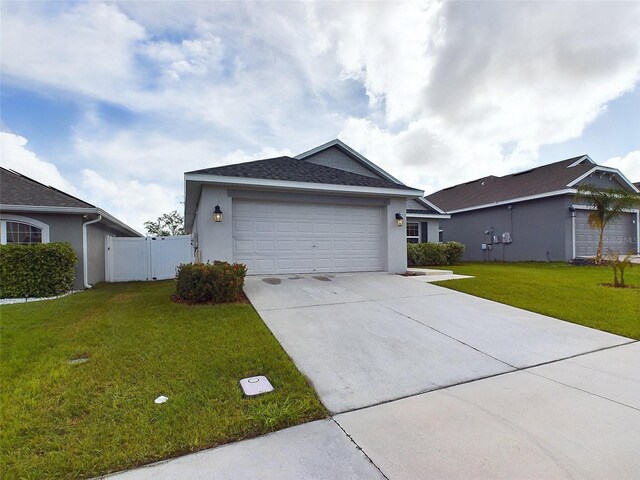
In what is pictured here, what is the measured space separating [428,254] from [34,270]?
1456cm

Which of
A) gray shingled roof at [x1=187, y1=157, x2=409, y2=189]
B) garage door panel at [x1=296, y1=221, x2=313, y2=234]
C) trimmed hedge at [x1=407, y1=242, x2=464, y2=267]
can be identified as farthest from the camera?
trimmed hedge at [x1=407, y1=242, x2=464, y2=267]

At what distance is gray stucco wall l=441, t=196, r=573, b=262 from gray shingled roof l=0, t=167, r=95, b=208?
768 inches

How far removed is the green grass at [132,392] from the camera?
210cm

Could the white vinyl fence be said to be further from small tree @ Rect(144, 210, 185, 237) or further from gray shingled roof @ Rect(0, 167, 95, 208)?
small tree @ Rect(144, 210, 185, 237)

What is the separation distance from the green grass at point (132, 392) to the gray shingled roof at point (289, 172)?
14.4ft

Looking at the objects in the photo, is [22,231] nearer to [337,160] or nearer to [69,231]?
[69,231]

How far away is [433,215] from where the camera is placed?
1678cm

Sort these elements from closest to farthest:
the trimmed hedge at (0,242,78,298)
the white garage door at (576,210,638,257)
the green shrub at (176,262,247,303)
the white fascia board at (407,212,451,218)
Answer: the green shrub at (176,262,247,303), the trimmed hedge at (0,242,78,298), the white garage door at (576,210,638,257), the white fascia board at (407,212,451,218)

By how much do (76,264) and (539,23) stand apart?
1427 centimetres

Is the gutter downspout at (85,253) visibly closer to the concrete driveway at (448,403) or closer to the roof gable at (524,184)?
the concrete driveway at (448,403)

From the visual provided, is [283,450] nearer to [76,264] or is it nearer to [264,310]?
[264,310]

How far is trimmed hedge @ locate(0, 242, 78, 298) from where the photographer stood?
7664 mm

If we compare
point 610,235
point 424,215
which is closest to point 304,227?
point 424,215

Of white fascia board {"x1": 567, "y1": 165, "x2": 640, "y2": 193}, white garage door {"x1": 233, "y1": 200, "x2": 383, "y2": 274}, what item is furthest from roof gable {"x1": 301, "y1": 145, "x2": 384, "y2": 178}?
white fascia board {"x1": 567, "y1": 165, "x2": 640, "y2": 193}
